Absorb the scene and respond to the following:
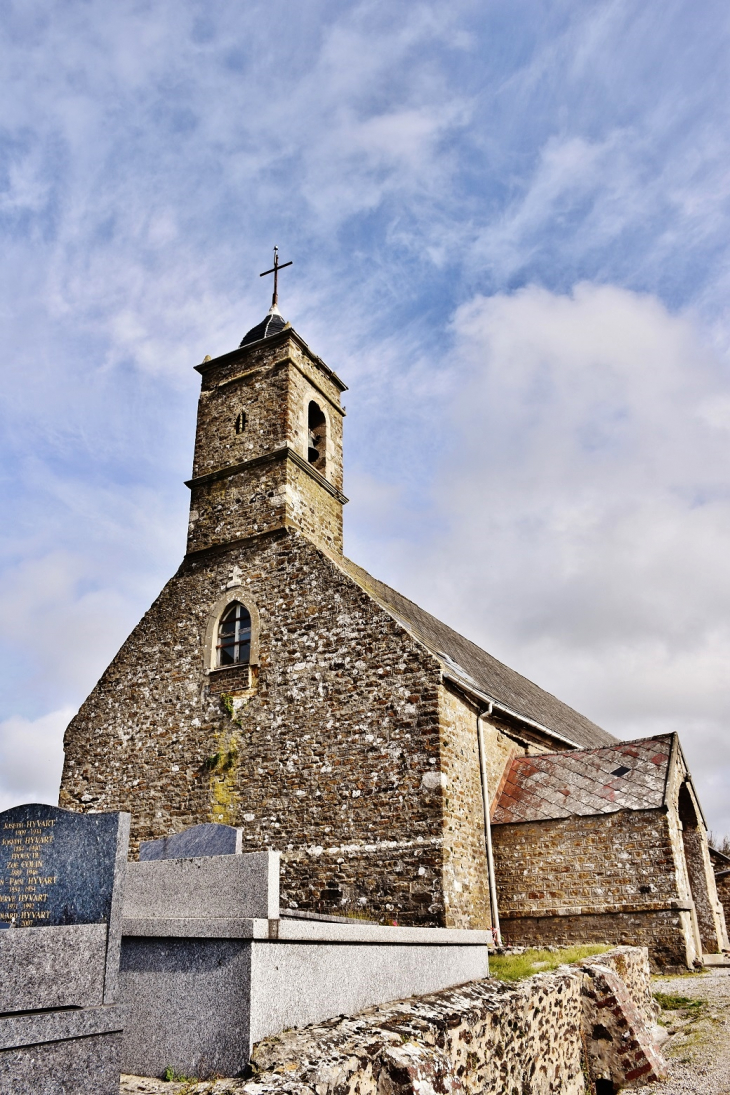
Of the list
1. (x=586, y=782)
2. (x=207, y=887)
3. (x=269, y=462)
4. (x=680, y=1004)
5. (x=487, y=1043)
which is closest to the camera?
(x=487, y=1043)

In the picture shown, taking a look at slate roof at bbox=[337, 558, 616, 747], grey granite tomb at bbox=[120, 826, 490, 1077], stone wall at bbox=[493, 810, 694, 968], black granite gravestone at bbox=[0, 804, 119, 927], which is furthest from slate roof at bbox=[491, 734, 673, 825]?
black granite gravestone at bbox=[0, 804, 119, 927]

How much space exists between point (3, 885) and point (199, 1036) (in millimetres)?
1644

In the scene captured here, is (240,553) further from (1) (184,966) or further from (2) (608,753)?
(1) (184,966)

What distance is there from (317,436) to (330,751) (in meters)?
7.57

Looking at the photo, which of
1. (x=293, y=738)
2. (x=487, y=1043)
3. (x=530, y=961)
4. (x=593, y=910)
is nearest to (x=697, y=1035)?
(x=530, y=961)

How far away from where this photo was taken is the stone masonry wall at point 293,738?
1174 cm

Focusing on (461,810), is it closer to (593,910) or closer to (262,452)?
(593,910)

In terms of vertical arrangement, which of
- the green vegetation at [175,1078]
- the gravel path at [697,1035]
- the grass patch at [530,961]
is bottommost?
the gravel path at [697,1035]

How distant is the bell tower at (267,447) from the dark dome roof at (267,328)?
1.9 inches

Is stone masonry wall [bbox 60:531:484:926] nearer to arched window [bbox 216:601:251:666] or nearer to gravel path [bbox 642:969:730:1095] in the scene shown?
arched window [bbox 216:601:251:666]

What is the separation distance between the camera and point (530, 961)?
29.4 ft

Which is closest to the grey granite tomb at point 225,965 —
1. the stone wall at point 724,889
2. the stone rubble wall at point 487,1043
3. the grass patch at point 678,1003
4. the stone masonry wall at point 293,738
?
the stone rubble wall at point 487,1043

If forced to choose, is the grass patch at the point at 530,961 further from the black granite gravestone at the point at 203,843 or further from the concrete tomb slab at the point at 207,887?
the concrete tomb slab at the point at 207,887

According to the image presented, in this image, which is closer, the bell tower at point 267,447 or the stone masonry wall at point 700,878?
the bell tower at point 267,447
